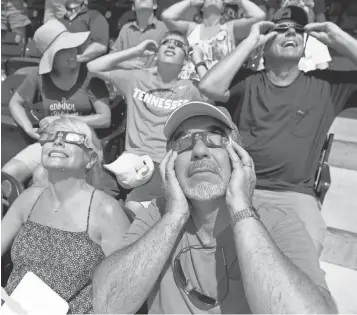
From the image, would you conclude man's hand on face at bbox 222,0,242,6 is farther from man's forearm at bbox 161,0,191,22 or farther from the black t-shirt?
the black t-shirt

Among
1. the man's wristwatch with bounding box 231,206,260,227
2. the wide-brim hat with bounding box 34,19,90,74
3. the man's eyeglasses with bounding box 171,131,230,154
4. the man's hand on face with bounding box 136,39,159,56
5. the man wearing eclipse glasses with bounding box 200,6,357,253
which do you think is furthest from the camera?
the man's hand on face with bounding box 136,39,159,56

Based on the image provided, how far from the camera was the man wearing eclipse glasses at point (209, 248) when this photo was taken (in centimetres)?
123

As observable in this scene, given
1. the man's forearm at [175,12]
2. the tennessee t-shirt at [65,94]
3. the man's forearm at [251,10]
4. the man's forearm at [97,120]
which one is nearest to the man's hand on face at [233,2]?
the man's forearm at [251,10]

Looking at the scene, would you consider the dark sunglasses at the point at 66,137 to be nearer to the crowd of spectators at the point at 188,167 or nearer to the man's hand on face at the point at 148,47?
the crowd of spectators at the point at 188,167

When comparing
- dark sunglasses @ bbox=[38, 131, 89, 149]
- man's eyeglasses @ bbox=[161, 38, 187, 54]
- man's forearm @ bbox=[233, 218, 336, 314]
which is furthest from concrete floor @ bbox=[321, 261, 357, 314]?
man's eyeglasses @ bbox=[161, 38, 187, 54]

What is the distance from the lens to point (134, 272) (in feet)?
4.45

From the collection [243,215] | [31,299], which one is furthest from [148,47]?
[31,299]

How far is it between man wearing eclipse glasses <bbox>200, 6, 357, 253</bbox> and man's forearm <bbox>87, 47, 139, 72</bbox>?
1.12m

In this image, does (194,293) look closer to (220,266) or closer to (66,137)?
(220,266)

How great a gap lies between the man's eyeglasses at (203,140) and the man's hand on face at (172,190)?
0.04 meters

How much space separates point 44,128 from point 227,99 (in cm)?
112

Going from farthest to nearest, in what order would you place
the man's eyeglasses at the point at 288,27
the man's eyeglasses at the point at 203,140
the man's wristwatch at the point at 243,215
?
the man's eyeglasses at the point at 288,27
the man's eyeglasses at the point at 203,140
the man's wristwatch at the point at 243,215

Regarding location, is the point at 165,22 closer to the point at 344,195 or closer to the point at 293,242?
the point at 344,195

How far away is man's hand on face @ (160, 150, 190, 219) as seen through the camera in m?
1.47
